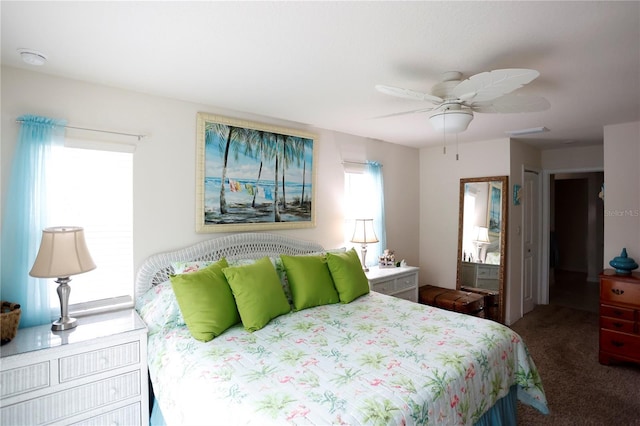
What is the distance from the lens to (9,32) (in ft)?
5.59

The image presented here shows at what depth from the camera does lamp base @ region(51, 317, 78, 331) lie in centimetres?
206

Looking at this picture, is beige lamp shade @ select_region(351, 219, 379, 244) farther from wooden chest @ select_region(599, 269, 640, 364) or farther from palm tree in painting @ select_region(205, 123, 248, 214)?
wooden chest @ select_region(599, 269, 640, 364)

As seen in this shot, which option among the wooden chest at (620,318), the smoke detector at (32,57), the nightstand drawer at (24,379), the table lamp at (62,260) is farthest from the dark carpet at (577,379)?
the smoke detector at (32,57)

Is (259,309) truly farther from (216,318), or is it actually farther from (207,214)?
(207,214)

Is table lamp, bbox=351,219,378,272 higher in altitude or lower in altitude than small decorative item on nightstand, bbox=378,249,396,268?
higher

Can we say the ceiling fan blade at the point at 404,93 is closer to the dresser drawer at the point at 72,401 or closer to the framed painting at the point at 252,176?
the framed painting at the point at 252,176

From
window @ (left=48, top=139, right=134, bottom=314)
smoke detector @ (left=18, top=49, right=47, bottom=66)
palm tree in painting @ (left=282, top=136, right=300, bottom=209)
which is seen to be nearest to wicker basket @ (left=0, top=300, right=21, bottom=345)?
window @ (left=48, top=139, right=134, bottom=314)

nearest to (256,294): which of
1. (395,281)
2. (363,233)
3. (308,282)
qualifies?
(308,282)

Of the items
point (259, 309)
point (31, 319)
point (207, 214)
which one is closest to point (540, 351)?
point (259, 309)

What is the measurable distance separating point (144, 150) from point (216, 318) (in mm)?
1466

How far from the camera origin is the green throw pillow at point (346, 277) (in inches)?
114

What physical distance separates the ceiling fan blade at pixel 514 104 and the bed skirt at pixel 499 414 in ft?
5.99

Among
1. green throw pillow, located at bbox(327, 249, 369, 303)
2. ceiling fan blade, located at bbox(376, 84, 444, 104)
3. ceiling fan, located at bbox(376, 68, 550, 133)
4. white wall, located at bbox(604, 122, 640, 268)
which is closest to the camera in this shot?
ceiling fan, located at bbox(376, 68, 550, 133)

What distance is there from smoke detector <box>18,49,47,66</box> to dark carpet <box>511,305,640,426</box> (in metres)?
3.98
